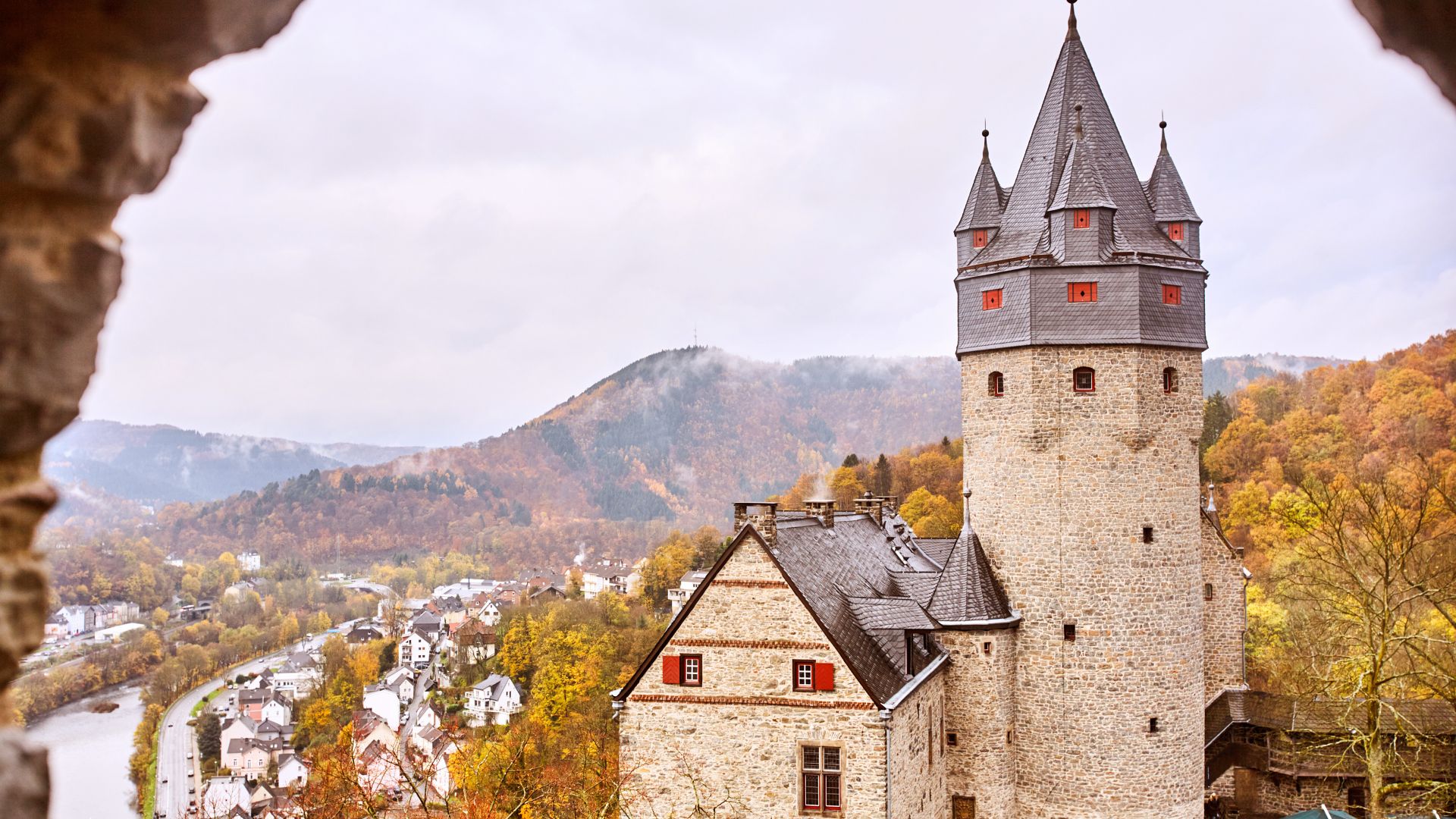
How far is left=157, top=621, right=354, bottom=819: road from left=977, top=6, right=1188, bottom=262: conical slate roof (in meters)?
40.7

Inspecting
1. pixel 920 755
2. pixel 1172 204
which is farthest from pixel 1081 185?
pixel 920 755

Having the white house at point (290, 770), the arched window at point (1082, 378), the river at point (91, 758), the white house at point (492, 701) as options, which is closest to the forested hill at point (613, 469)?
the river at point (91, 758)

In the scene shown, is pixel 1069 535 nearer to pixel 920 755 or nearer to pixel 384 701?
pixel 920 755

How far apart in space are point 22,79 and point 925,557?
86.9ft

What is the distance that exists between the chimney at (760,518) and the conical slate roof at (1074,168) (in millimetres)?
6853

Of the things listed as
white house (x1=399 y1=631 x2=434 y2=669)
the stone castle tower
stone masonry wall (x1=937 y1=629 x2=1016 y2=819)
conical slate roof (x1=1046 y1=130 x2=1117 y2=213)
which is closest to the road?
white house (x1=399 y1=631 x2=434 y2=669)

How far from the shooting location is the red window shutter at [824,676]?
17.3 metres

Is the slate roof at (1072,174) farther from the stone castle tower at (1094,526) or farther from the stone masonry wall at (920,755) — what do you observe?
the stone masonry wall at (920,755)

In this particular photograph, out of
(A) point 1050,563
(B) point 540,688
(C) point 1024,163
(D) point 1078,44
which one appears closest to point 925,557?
(A) point 1050,563

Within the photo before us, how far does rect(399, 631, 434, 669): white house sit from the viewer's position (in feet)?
216

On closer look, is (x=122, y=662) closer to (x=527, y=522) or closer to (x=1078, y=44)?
(x=527, y=522)

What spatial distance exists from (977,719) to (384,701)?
4213 cm

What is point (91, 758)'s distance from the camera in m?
52.5

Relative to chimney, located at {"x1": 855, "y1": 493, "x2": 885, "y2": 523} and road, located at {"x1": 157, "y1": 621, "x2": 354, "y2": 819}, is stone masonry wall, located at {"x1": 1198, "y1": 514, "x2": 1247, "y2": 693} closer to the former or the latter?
chimney, located at {"x1": 855, "y1": 493, "x2": 885, "y2": 523}
